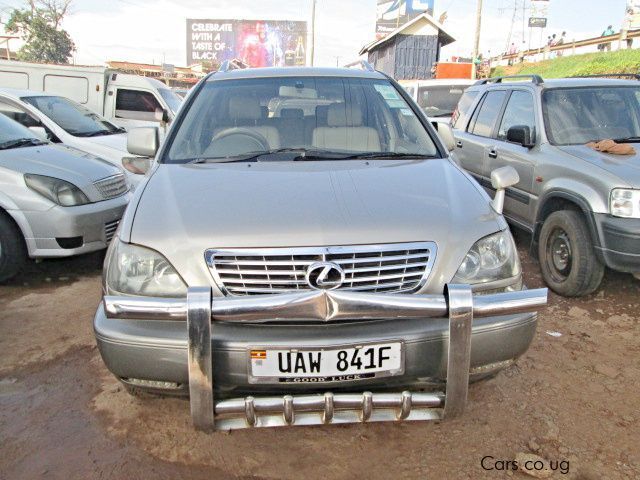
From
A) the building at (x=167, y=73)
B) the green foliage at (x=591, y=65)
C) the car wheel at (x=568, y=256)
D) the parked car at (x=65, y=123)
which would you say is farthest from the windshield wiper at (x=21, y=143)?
the building at (x=167, y=73)

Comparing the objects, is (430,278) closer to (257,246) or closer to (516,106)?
(257,246)

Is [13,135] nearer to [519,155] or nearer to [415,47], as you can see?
[519,155]

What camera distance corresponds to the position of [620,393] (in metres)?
2.76

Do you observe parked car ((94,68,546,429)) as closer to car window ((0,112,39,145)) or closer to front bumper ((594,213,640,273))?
front bumper ((594,213,640,273))

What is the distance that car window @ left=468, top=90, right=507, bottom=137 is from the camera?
221 inches

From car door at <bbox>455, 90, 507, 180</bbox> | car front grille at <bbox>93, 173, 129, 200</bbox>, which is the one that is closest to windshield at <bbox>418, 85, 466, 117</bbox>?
car door at <bbox>455, 90, 507, 180</bbox>

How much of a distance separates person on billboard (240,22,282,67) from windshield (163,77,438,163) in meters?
54.7

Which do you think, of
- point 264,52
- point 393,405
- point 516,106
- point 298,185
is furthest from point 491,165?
point 264,52

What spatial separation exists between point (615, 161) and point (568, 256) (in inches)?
29.7

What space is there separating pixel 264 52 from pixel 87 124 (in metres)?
52.5

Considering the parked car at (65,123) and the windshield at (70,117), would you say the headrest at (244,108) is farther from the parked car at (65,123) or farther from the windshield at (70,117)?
the windshield at (70,117)

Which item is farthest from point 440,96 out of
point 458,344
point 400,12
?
point 400,12

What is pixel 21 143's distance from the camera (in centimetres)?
486

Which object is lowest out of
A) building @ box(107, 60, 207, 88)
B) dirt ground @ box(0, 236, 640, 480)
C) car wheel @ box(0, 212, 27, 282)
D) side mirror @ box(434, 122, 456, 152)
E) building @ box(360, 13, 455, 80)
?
dirt ground @ box(0, 236, 640, 480)
